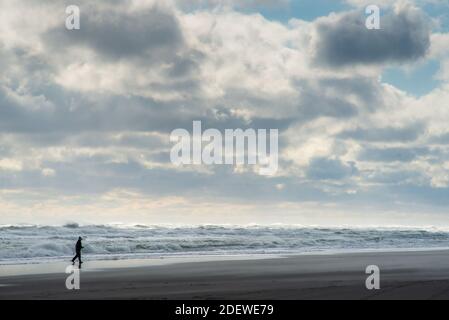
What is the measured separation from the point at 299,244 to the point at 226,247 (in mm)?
12624

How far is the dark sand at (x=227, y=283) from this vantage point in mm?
18703

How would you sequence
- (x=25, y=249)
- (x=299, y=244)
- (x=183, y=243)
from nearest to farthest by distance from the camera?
(x=25, y=249)
(x=183, y=243)
(x=299, y=244)

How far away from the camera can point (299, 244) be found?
64.1 metres

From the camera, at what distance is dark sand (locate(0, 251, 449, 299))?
18.7m

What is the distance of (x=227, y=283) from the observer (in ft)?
76.0

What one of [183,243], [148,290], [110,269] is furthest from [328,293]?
[183,243]

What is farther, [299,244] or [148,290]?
[299,244]

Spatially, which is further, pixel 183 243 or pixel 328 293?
pixel 183 243
